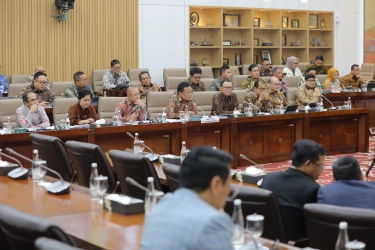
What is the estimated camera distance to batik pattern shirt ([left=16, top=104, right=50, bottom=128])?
25.9 feet

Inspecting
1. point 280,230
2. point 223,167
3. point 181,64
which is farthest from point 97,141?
point 181,64

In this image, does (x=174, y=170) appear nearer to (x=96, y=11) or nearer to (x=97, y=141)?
(x=97, y=141)

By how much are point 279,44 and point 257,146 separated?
716cm

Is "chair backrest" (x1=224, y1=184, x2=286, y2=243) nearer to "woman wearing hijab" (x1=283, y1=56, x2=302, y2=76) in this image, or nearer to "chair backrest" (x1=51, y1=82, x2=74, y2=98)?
"chair backrest" (x1=51, y1=82, x2=74, y2=98)

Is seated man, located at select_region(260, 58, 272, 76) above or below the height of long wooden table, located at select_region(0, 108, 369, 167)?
above

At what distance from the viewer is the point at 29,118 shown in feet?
26.2

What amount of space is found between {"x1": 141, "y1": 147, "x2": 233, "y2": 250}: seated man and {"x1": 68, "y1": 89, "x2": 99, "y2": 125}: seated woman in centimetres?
605

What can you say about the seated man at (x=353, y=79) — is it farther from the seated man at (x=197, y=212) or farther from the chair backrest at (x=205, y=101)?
the seated man at (x=197, y=212)

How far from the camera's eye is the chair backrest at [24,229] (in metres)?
2.52

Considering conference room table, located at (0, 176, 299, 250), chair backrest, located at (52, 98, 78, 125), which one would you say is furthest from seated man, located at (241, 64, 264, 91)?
conference room table, located at (0, 176, 299, 250)

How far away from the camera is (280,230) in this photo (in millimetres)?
3656

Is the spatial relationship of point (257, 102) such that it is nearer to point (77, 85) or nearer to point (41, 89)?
point (77, 85)

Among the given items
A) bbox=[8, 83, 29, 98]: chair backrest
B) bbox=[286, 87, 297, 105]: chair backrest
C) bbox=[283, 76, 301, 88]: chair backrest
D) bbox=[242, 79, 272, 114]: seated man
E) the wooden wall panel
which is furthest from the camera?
bbox=[283, 76, 301, 88]: chair backrest

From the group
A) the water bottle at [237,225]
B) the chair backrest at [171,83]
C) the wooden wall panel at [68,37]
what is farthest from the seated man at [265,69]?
the water bottle at [237,225]
